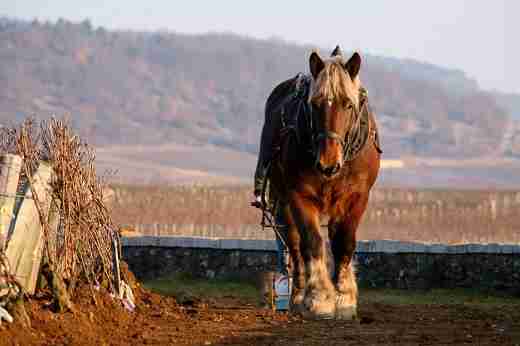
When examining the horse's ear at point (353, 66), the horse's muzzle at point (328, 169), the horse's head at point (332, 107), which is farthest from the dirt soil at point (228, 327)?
the horse's ear at point (353, 66)

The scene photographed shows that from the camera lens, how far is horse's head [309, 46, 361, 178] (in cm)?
1209

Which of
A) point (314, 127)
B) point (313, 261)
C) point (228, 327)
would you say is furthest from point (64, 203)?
point (313, 261)

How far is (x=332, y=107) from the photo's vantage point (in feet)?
40.3

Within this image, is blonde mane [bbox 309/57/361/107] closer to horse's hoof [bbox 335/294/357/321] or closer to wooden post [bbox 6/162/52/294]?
horse's hoof [bbox 335/294/357/321]

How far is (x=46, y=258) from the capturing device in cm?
1115

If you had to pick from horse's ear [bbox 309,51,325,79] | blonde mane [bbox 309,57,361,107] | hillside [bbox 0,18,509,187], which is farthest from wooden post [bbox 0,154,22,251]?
hillside [bbox 0,18,509,187]

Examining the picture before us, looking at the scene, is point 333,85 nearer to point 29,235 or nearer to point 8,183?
point 29,235

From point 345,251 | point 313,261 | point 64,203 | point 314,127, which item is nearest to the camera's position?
point 64,203

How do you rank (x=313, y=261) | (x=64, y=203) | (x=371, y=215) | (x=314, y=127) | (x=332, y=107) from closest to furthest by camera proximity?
1. (x=64, y=203)
2. (x=332, y=107)
3. (x=314, y=127)
4. (x=313, y=261)
5. (x=371, y=215)

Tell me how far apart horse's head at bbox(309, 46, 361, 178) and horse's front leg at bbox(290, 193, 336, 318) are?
2.29ft

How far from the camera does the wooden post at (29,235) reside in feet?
36.2

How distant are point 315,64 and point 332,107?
1.44 ft

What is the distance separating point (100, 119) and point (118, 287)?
15731cm

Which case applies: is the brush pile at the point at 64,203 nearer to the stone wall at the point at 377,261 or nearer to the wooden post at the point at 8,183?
the wooden post at the point at 8,183
